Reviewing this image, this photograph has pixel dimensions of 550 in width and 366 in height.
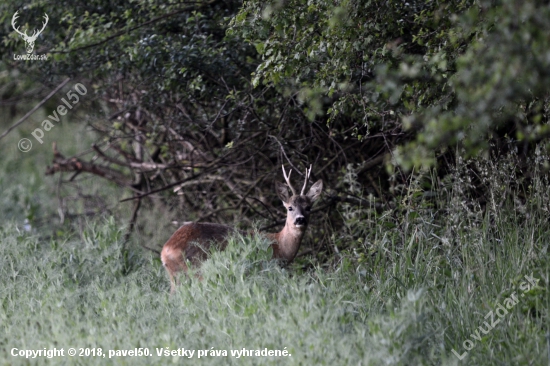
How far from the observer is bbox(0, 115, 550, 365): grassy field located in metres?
4.43

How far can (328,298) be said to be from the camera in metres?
4.95

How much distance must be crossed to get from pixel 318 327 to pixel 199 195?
4813mm

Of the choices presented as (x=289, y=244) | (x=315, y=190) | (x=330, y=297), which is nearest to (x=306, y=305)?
(x=330, y=297)

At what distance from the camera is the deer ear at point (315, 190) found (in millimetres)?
6902

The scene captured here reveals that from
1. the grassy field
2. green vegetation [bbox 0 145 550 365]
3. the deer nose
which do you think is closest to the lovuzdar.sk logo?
the grassy field

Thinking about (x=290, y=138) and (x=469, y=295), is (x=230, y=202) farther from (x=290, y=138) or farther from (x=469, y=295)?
(x=469, y=295)

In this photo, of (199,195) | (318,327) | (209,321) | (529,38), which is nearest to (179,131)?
(199,195)

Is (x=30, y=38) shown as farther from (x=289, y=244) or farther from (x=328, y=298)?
(x=328, y=298)

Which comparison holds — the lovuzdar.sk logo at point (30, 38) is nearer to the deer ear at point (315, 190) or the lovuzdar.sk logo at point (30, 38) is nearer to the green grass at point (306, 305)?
the green grass at point (306, 305)

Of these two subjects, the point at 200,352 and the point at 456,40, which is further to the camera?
the point at 456,40

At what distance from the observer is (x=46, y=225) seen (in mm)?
9695

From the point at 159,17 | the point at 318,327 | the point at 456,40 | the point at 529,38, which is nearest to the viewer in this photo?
the point at 529,38

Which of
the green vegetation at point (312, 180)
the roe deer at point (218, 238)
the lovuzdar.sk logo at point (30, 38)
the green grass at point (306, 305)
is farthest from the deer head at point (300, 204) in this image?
the lovuzdar.sk logo at point (30, 38)

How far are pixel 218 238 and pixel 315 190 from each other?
3.55ft
